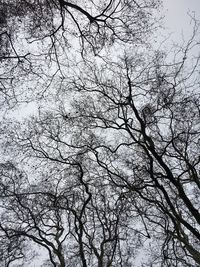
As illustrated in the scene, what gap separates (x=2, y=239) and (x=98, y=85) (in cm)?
660

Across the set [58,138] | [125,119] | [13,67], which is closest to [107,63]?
[125,119]

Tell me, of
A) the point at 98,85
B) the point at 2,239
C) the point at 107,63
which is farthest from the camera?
the point at 2,239

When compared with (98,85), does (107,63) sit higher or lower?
lower

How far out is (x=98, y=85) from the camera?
9352mm

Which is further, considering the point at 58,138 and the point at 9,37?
the point at 58,138

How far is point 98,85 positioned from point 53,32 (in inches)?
122

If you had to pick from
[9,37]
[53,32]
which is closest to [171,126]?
[53,32]

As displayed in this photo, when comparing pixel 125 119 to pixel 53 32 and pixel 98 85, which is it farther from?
pixel 53 32

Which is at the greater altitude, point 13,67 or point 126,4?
point 126,4

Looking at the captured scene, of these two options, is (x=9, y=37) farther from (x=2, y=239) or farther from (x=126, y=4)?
(x=2, y=239)

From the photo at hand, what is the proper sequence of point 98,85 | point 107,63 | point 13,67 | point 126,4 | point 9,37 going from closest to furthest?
point 9,37
point 13,67
point 126,4
point 107,63
point 98,85

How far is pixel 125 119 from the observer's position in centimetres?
882

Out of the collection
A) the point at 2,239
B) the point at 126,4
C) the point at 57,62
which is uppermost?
the point at 126,4

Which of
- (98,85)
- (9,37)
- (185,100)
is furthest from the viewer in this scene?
(98,85)
